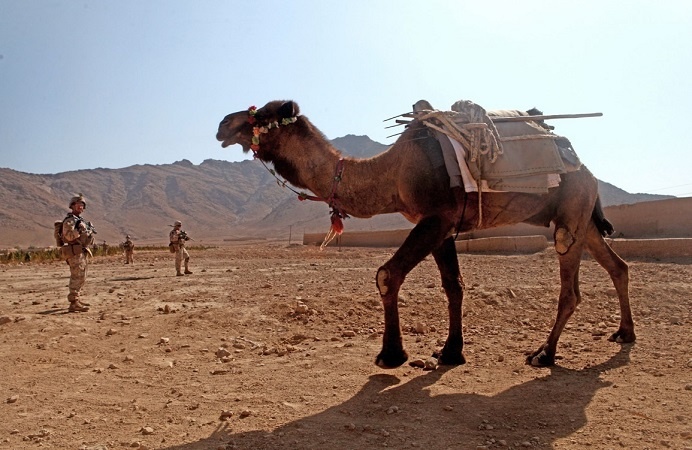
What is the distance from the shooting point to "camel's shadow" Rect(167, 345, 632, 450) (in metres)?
3.60

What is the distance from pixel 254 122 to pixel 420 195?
188cm

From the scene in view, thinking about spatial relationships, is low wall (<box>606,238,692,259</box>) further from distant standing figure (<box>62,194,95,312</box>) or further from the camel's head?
distant standing figure (<box>62,194,95,312</box>)

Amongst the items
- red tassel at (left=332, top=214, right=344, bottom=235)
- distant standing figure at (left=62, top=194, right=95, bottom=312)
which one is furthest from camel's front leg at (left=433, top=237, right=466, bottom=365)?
distant standing figure at (left=62, top=194, right=95, bottom=312)

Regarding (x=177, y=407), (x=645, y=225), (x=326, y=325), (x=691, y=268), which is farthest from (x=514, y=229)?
(x=177, y=407)

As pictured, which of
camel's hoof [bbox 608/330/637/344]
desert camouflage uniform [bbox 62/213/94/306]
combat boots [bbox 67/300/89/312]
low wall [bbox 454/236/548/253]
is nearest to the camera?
camel's hoof [bbox 608/330/637/344]

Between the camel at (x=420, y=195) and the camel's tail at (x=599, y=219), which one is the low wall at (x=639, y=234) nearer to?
the camel's tail at (x=599, y=219)

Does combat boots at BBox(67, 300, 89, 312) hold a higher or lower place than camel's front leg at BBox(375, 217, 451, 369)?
lower

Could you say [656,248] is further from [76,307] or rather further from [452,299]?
[76,307]

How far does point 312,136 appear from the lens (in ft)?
19.1

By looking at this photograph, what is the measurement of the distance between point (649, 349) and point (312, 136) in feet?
13.6

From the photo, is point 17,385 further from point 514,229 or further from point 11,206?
point 11,206

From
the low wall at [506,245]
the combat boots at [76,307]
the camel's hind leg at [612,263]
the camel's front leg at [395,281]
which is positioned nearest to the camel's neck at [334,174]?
the camel's front leg at [395,281]

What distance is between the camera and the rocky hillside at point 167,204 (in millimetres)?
100188

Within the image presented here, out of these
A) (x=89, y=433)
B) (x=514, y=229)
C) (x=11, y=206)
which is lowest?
(x=89, y=433)
